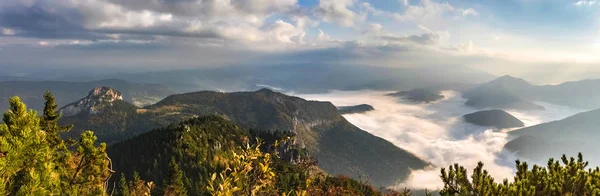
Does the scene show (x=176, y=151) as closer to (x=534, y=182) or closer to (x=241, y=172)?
(x=534, y=182)

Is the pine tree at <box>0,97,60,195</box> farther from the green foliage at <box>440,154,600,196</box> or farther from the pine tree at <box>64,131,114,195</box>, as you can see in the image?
the green foliage at <box>440,154,600,196</box>

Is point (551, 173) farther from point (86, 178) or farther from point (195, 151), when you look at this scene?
point (195, 151)

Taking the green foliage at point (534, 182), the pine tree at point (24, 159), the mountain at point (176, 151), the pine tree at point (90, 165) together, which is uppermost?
the pine tree at point (24, 159)

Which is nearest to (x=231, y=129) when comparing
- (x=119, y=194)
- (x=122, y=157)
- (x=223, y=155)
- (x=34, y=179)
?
(x=223, y=155)

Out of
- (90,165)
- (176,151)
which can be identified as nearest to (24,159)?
(90,165)

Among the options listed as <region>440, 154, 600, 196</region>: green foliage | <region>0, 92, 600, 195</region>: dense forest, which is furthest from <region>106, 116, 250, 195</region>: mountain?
<region>440, 154, 600, 196</region>: green foliage

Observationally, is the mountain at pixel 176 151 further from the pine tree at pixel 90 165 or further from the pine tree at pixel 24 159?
the pine tree at pixel 24 159

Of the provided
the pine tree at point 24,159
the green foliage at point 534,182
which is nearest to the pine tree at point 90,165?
the pine tree at point 24,159

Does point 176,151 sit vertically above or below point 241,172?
below

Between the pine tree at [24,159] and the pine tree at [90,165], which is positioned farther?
the pine tree at [90,165]
